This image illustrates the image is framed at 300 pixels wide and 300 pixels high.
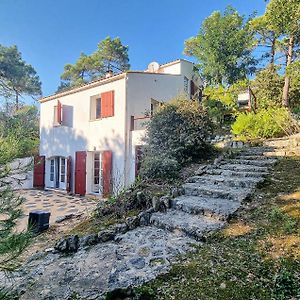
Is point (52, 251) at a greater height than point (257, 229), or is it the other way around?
point (257, 229)

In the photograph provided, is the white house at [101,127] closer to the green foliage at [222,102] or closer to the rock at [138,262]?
the green foliage at [222,102]

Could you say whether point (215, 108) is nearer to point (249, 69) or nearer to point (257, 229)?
point (249, 69)

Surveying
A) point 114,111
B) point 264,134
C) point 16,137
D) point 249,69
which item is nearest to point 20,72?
point 114,111

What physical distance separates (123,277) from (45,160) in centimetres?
1445

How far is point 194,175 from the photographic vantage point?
26.0ft

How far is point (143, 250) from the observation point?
430cm

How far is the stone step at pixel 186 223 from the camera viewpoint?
4641 mm

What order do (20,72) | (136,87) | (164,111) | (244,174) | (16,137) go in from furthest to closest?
(20,72) < (136,87) < (164,111) < (244,174) < (16,137)

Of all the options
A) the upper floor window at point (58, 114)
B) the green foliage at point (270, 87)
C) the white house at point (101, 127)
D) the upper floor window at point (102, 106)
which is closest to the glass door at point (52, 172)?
the white house at point (101, 127)

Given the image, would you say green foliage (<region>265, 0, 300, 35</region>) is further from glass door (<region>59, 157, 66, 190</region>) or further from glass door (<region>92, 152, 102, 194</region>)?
glass door (<region>59, 157, 66, 190</region>)

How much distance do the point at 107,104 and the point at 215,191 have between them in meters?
7.86

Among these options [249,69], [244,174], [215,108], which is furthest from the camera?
[249,69]

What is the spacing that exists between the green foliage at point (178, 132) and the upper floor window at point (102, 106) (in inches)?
137

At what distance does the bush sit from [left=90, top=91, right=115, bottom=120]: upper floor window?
586 centimetres
